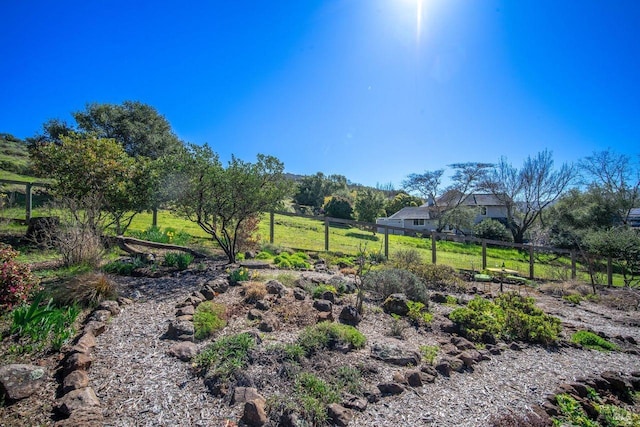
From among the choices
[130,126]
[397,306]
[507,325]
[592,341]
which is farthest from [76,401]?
[130,126]

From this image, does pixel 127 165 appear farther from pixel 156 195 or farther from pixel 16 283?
pixel 16 283

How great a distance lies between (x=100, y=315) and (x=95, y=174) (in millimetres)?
5057

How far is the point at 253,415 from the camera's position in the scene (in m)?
2.71

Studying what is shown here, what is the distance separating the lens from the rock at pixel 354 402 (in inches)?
121

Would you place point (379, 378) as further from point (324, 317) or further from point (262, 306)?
point (262, 306)

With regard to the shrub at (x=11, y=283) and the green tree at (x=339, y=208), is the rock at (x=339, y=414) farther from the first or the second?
the green tree at (x=339, y=208)

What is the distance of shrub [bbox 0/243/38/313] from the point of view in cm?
407

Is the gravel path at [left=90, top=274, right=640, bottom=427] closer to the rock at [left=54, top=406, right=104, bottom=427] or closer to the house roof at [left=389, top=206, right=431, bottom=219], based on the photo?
the rock at [left=54, top=406, right=104, bottom=427]

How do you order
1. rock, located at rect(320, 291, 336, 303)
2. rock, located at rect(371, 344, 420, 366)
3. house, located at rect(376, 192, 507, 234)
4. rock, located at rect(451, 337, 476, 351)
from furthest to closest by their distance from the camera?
1. house, located at rect(376, 192, 507, 234)
2. rock, located at rect(320, 291, 336, 303)
3. rock, located at rect(451, 337, 476, 351)
4. rock, located at rect(371, 344, 420, 366)

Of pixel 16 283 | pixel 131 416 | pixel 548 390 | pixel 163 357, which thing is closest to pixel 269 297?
pixel 163 357

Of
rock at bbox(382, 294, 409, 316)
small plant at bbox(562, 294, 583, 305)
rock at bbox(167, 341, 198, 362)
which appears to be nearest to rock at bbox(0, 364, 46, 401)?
rock at bbox(167, 341, 198, 362)

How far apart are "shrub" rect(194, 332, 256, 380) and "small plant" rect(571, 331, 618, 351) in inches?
232

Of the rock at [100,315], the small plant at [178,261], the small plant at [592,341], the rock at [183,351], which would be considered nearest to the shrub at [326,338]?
the rock at [183,351]

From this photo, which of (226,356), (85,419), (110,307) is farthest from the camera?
(110,307)
